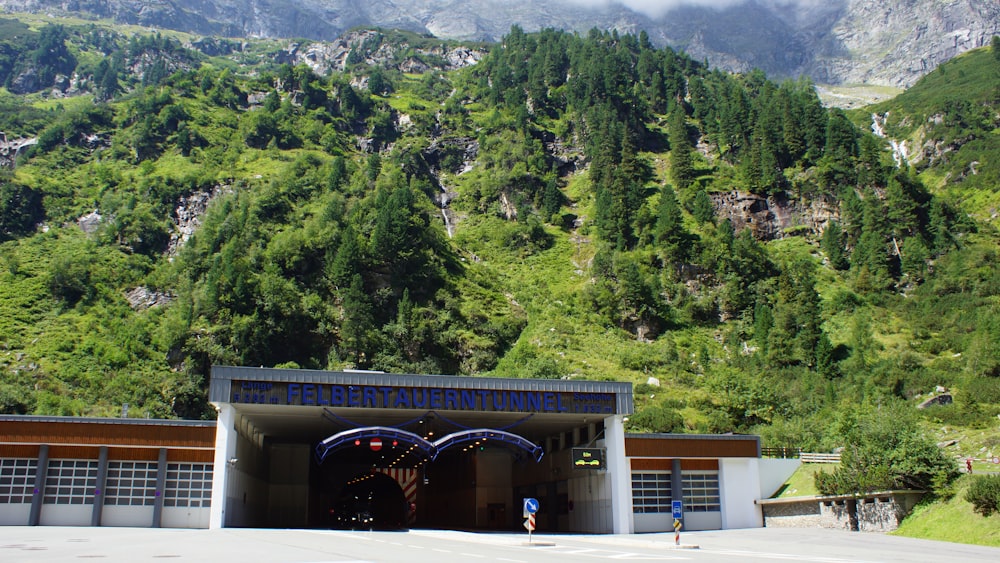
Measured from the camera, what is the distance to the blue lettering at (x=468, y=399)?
1332 inches

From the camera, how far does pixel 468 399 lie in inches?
1334

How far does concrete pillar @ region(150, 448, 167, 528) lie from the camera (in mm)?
32188

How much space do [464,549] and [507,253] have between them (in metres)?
80.0

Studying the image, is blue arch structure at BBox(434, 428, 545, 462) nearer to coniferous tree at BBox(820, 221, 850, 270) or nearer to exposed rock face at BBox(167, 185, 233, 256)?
coniferous tree at BBox(820, 221, 850, 270)

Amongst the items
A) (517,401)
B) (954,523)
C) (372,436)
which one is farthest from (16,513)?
(954,523)

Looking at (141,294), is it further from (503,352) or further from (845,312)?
(845,312)

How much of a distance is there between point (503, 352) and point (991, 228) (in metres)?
64.4

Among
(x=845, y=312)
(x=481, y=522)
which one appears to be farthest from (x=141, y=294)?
(x=845, y=312)

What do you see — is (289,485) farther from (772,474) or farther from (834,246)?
(834,246)

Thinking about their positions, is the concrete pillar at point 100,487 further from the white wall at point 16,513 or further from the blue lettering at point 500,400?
the blue lettering at point 500,400

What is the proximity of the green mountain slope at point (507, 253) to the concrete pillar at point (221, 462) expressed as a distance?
3390 cm

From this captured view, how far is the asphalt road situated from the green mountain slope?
28.5 meters

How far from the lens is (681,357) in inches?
3012

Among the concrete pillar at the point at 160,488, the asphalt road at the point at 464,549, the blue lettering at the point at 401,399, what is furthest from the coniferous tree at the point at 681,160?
the concrete pillar at the point at 160,488
